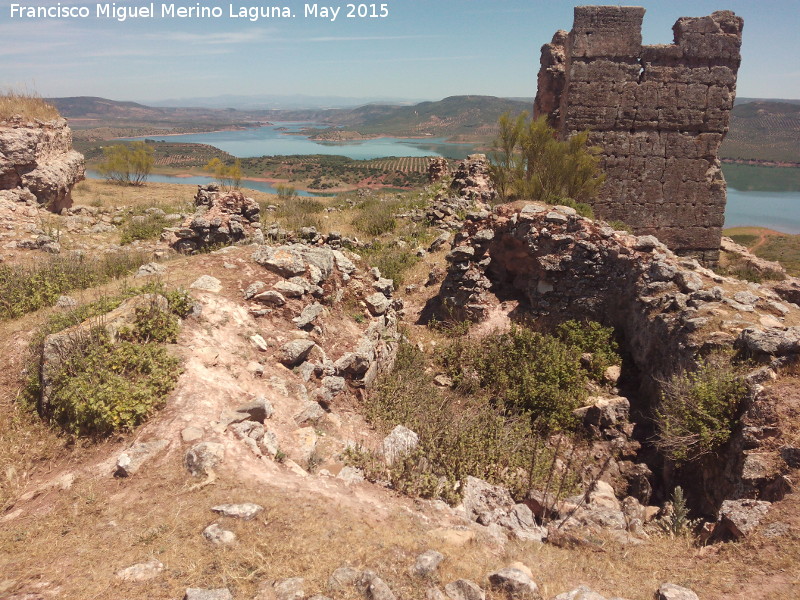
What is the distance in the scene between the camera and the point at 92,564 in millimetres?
2877

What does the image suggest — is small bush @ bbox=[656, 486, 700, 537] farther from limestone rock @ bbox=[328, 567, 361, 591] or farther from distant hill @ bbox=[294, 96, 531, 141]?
distant hill @ bbox=[294, 96, 531, 141]

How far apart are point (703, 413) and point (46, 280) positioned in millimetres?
9063

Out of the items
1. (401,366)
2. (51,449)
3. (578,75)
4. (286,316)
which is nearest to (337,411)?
(286,316)

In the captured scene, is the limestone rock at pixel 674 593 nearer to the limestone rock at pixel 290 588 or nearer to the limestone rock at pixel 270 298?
the limestone rock at pixel 290 588

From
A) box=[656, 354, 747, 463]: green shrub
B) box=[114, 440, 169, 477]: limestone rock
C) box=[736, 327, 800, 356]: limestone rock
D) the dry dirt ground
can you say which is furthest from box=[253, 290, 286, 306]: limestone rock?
box=[736, 327, 800, 356]: limestone rock

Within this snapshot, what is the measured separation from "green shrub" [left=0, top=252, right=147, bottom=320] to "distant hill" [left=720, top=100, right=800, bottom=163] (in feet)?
329

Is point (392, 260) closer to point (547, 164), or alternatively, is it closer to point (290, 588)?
point (547, 164)

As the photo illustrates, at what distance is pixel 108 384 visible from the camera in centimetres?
434

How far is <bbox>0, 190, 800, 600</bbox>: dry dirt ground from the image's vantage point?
9.50 feet

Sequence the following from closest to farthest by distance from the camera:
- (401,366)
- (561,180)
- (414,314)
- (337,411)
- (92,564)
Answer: (92,564) → (337,411) → (401,366) → (414,314) → (561,180)

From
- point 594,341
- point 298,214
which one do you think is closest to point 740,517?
point 594,341

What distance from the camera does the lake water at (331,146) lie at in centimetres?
10331

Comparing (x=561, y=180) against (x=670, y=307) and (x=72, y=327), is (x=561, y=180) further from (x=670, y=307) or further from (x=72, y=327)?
(x=72, y=327)

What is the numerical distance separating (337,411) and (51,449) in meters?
2.83
